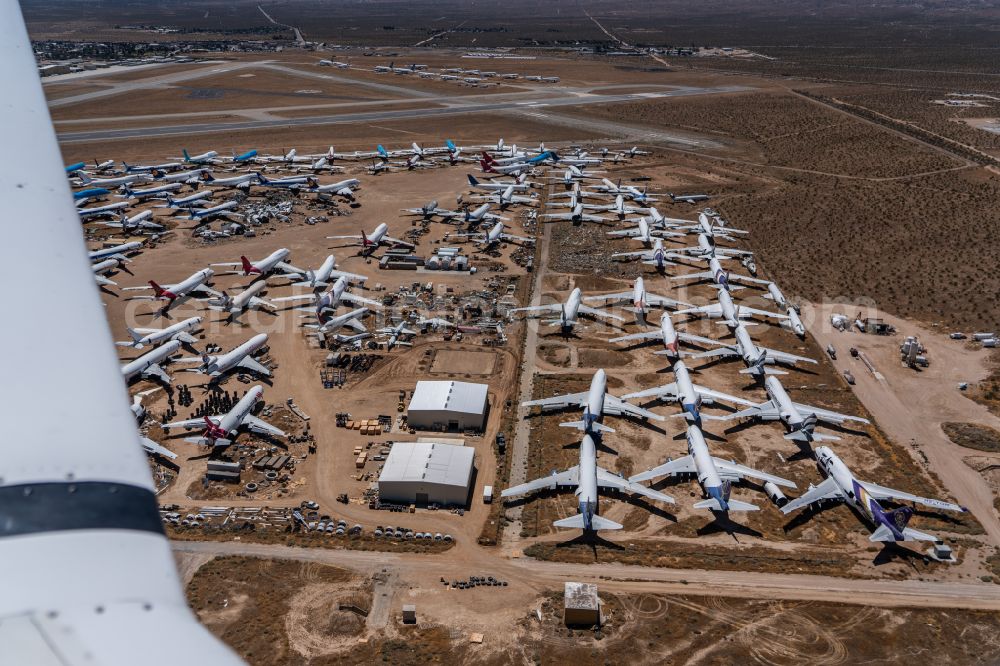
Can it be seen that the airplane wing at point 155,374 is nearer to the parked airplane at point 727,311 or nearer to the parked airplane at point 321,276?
the parked airplane at point 321,276

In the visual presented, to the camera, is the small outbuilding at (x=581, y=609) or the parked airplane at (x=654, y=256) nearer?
the small outbuilding at (x=581, y=609)

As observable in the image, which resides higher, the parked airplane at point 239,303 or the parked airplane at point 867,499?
the parked airplane at point 867,499

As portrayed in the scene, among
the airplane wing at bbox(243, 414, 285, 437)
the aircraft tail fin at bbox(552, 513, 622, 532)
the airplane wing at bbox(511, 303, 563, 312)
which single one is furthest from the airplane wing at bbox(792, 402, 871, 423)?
the airplane wing at bbox(243, 414, 285, 437)

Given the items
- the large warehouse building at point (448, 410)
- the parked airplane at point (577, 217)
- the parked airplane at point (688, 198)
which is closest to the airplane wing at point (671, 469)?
the large warehouse building at point (448, 410)

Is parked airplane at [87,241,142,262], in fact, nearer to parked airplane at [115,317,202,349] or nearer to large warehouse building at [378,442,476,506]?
parked airplane at [115,317,202,349]

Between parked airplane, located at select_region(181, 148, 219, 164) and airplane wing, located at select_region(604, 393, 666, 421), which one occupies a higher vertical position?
parked airplane, located at select_region(181, 148, 219, 164)

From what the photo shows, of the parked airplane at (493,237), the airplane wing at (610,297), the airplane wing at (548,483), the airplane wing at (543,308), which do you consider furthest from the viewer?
Result: the parked airplane at (493,237)

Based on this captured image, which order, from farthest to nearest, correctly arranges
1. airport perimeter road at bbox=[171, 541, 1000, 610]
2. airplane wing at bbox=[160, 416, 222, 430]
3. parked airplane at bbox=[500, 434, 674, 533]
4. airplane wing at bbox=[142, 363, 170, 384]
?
1. airplane wing at bbox=[142, 363, 170, 384]
2. airplane wing at bbox=[160, 416, 222, 430]
3. parked airplane at bbox=[500, 434, 674, 533]
4. airport perimeter road at bbox=[171, 541, 1000, 610]

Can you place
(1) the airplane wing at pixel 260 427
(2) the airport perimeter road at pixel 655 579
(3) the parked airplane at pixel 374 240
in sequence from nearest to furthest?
(2) the airport perimeter road at pixel 655 579
(1) the airplane wing at pixel 260 427
(3) the parked airplane at pixel 374 240
